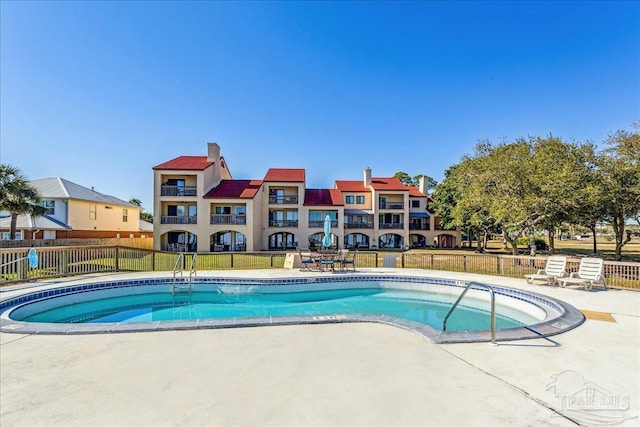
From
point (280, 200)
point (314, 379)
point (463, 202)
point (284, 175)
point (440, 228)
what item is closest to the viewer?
point (314, 379)

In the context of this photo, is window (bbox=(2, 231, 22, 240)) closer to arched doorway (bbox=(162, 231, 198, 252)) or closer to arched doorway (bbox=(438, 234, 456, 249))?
arched doorway (bbox=(162, 231, 198, 252))

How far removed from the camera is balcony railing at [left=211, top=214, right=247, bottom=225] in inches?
1180

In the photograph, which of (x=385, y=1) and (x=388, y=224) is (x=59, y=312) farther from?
(x=388, y=224)

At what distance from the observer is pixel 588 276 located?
413 inches

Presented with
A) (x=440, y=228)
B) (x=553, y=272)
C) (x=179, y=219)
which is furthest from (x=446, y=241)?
(x=179, y=219)

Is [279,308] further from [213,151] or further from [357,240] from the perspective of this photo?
[357,240]

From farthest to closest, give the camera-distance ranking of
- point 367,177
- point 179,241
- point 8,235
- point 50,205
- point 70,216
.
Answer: point 367,177 < point 179,241 < point 70,216 < point 50,205 < point 8,235

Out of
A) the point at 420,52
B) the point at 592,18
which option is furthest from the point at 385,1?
the point at 592,18

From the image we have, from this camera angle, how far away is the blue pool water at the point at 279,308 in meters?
8.77

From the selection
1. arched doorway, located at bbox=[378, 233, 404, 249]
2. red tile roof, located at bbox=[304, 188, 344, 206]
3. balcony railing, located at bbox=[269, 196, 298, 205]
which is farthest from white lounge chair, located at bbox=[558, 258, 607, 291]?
arched doorway, located at bbox=[378, 233, 404, 249]

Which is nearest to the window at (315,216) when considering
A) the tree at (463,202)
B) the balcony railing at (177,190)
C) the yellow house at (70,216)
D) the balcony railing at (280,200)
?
the balcony railing at (280,200)

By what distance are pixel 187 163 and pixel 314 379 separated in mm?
31033

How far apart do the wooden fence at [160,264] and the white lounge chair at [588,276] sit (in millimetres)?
700

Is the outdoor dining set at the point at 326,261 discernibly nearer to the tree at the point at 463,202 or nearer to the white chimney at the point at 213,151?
the tree at the point at 463,202
